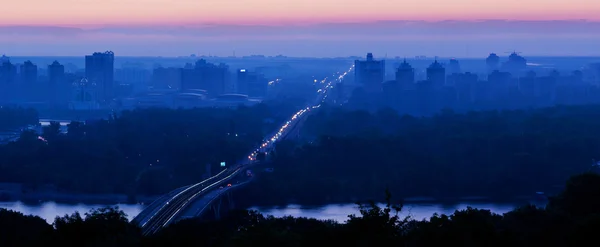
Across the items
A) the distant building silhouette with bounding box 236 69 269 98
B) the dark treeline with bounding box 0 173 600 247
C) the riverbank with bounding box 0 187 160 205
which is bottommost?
the riverbank with bounding box 0 187 160 205

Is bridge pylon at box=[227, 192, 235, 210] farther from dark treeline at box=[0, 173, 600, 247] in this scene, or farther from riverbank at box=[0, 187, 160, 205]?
dark treeline at box=[0, 173, 600, 247]

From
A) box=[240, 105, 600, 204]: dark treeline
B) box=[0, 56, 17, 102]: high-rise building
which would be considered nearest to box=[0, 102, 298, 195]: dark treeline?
box=[240, 105, 600, 204]: dark treeline

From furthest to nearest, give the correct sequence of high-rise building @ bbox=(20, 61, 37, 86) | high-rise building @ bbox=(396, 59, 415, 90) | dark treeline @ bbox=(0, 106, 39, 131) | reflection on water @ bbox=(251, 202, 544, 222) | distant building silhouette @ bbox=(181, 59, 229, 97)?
distant building silhouette @ bbox=(181, 59, 229, 97) → high-rise building @ bbox=(20, 61, 37, 86) → high-rise building @ bbox=(396, 59, 415, 90) → dark treeline @ bbox=(0, 106, 39, 131) → reflection on water @ bbox=(251, 202, 544, 222)

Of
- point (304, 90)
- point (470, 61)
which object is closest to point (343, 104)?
point (304, 90)

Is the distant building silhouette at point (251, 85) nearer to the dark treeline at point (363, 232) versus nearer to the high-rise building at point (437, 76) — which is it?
the high-rise building at point (437, 76)

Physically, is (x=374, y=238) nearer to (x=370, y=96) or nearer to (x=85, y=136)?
(x=85, y=136)

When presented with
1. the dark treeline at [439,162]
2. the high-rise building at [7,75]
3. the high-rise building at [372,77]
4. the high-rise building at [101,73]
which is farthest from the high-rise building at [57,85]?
the dark treeline at [439,162]

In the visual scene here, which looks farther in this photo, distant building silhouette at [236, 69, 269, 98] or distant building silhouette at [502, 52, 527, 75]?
distant building silhouette at [502, 52, 527, 75]

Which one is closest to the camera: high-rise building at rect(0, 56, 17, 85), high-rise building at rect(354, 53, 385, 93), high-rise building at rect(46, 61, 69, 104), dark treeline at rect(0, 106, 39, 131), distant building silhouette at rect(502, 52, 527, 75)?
dark treeline at rect(0, 106, 39, 131)
